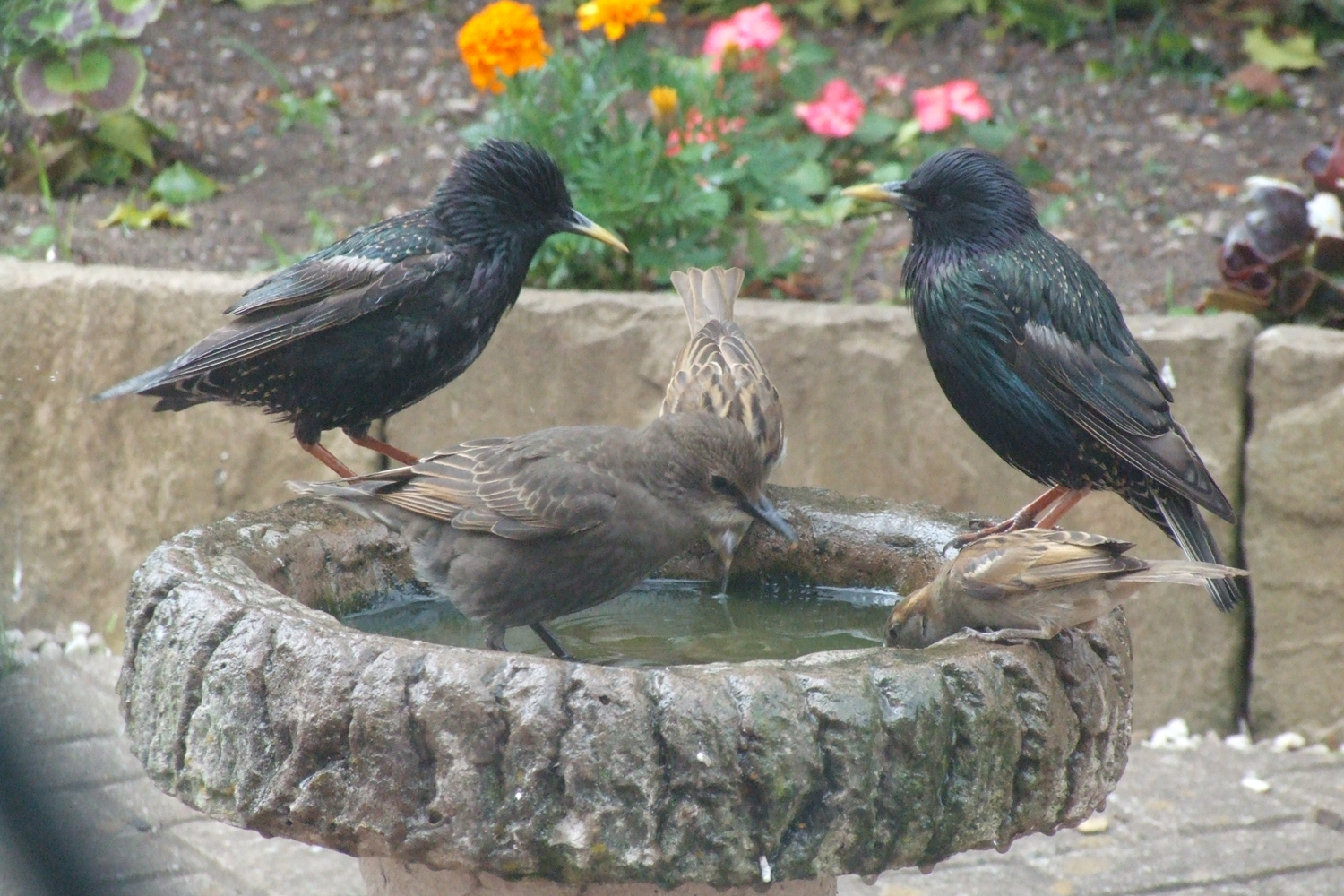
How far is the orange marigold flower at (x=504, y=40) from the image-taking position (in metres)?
4.94

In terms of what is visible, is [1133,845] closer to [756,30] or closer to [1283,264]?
[1283,264]

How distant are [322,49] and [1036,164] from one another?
3514 mm

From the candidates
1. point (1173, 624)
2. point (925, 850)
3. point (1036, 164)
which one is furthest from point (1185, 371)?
point (925, 850)

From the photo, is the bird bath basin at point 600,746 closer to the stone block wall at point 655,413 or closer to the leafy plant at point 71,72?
the stone block wall at point 655,413

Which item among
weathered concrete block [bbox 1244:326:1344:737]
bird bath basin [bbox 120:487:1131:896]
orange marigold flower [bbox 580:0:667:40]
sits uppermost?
orange marigold flower [bbox 580:0:667:40]

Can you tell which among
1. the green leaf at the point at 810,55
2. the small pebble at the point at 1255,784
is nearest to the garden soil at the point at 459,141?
the green leaf at the point at 810,55

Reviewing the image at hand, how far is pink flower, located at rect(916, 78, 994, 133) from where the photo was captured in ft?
19.8

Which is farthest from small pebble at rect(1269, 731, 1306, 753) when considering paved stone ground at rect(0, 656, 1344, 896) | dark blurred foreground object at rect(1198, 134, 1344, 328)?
dark blurred foreground object at rect(1198, 134, 1344, 328)

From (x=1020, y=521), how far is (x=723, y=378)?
2.80 feet

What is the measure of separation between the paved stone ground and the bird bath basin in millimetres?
1654

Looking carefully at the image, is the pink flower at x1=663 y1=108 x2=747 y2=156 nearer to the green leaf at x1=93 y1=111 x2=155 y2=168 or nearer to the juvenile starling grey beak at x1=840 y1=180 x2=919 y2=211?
the juvenile starling grey beak at x1=840 y1=180 x2=919 y2=211

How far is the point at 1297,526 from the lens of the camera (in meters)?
4.93

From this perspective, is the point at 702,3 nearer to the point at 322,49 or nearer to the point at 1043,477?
the point at 322,49

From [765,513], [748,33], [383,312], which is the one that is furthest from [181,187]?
[765,513]
